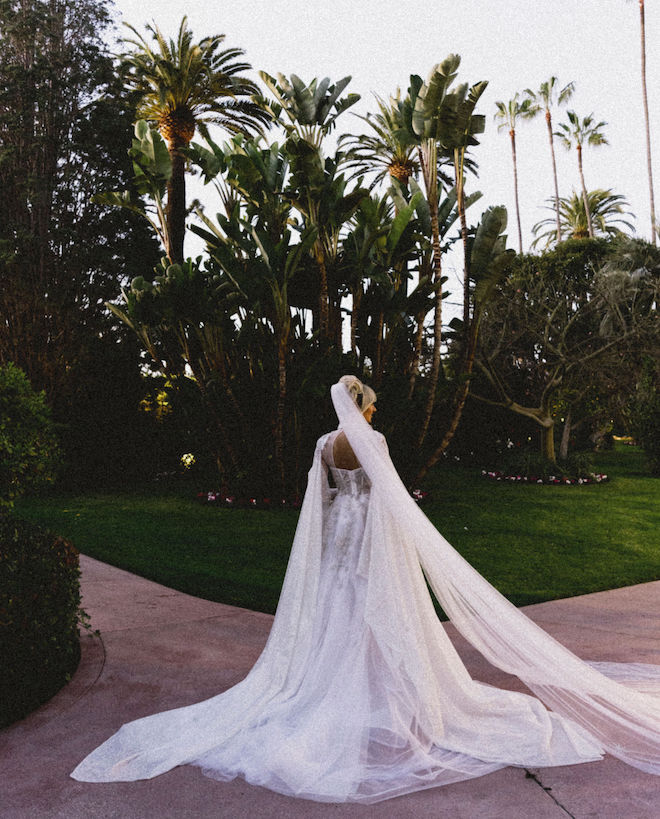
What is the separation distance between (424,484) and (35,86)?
69.6 feet

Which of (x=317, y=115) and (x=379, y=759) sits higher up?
(x=317, y=115)

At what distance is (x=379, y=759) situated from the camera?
3432 mm

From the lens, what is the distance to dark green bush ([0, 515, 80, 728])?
3941mm

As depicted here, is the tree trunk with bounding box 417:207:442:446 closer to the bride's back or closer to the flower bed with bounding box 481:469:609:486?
the flower bed with bounding box 481:469:609:486

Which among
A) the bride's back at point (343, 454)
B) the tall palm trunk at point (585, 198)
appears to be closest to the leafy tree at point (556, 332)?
the bride's back at point (343, 454)

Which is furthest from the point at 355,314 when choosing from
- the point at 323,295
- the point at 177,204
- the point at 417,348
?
the point at 177,204

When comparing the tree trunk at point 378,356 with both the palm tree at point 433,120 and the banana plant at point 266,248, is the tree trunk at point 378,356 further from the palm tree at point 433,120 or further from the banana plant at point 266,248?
the banana plant at point 266,248

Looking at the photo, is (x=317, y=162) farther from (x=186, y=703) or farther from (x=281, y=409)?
(x=186, y=703)

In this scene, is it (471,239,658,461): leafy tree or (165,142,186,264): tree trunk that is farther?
(165,142,186,264): tree trunk

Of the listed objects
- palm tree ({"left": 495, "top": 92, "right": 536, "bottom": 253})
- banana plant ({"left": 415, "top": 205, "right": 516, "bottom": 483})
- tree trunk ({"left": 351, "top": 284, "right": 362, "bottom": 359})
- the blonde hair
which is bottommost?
the blonde hair

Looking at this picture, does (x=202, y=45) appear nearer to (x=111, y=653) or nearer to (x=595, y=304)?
(x=595, y=304)

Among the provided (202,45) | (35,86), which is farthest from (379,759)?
(35,86)

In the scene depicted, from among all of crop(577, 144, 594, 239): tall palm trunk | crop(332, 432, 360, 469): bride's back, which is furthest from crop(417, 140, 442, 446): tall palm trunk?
crop(577, 144, 594, 239): tall palm trunk

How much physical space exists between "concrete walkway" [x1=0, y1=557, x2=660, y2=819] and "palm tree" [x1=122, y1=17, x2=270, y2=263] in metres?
14.9
